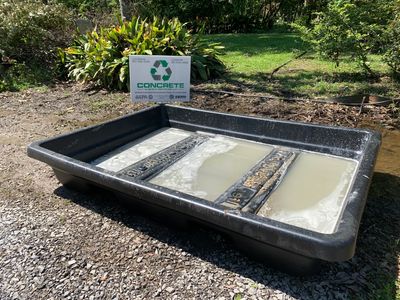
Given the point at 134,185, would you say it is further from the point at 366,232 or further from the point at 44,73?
the point at 44,73

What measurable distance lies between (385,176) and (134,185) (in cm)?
219

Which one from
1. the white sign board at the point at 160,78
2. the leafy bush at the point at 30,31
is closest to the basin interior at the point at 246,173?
the white sign board at the point at 160,78

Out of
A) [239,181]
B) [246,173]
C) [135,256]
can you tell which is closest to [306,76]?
[246,173]

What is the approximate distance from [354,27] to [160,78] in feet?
10.4

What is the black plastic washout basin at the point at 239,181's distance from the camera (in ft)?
5.09

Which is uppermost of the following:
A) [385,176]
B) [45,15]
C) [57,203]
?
[45,15]

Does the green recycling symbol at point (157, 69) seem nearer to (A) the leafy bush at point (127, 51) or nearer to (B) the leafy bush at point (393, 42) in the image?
(A) the leafy bush at point (127, 51)

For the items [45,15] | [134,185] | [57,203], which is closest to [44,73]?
[45,15]

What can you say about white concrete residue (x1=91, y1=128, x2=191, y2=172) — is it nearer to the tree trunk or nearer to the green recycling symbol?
the green recycling symbol

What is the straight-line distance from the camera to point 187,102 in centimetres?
500

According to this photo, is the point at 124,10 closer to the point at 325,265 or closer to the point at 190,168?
the point at 190,168

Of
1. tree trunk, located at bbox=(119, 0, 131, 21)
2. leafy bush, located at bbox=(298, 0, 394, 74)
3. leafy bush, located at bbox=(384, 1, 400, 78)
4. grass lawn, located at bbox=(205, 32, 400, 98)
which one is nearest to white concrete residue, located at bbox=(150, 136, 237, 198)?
grass lawn, located at bbox=(205, 32, 400, 98)

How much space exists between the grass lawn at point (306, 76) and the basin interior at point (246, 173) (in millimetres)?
2448

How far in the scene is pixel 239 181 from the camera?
7.95 ft
